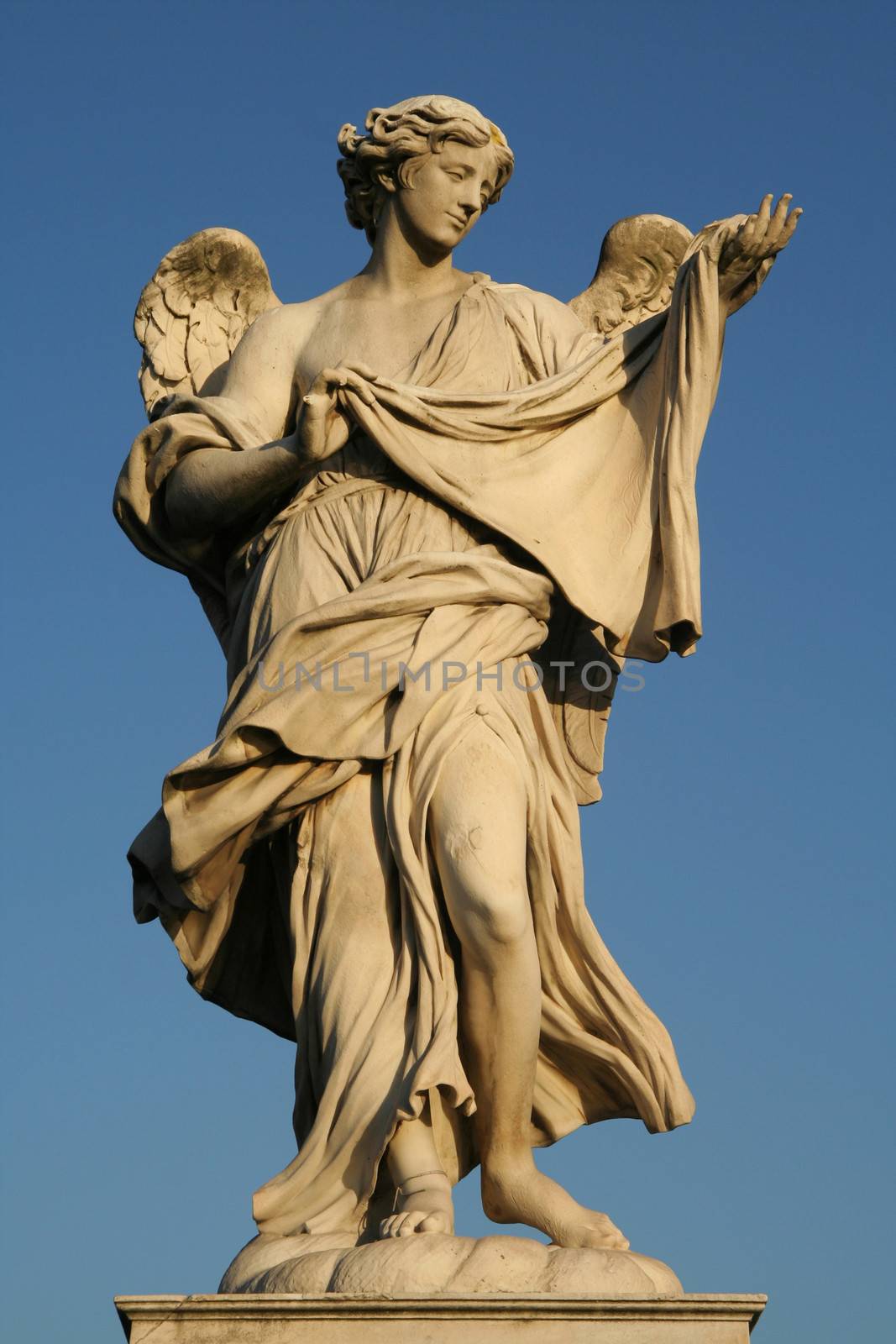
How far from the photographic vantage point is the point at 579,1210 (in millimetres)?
7695

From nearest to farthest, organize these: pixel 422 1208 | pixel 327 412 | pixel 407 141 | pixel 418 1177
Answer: pixel 422 1208
pixel 418 1177
pixel 327 412
pixel 407 141

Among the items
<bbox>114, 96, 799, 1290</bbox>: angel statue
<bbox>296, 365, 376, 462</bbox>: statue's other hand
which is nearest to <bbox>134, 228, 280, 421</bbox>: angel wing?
<bbox>114, 96, 799, 1290</bbox>: angel statue

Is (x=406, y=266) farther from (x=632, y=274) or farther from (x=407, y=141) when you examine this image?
(x=632, y=274)

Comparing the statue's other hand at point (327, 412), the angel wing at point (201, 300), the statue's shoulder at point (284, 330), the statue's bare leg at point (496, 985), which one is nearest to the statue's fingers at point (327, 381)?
the statue's other hand at point (327, 412)

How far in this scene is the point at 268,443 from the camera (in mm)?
8703

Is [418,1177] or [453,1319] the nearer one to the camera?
[453,1319]

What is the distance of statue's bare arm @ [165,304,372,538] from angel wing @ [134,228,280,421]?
508 millimetres

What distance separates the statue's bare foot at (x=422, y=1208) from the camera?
729 cm

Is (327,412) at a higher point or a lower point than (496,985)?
higher

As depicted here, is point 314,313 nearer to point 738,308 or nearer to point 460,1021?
point 738,308

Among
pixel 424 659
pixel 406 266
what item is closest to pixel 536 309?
pixel 406 266

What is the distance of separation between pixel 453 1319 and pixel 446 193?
4.20m

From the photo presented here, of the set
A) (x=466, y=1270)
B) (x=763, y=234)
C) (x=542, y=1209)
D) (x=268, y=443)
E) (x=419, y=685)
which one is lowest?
(x=466, y=1270)

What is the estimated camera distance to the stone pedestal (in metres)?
6.91
